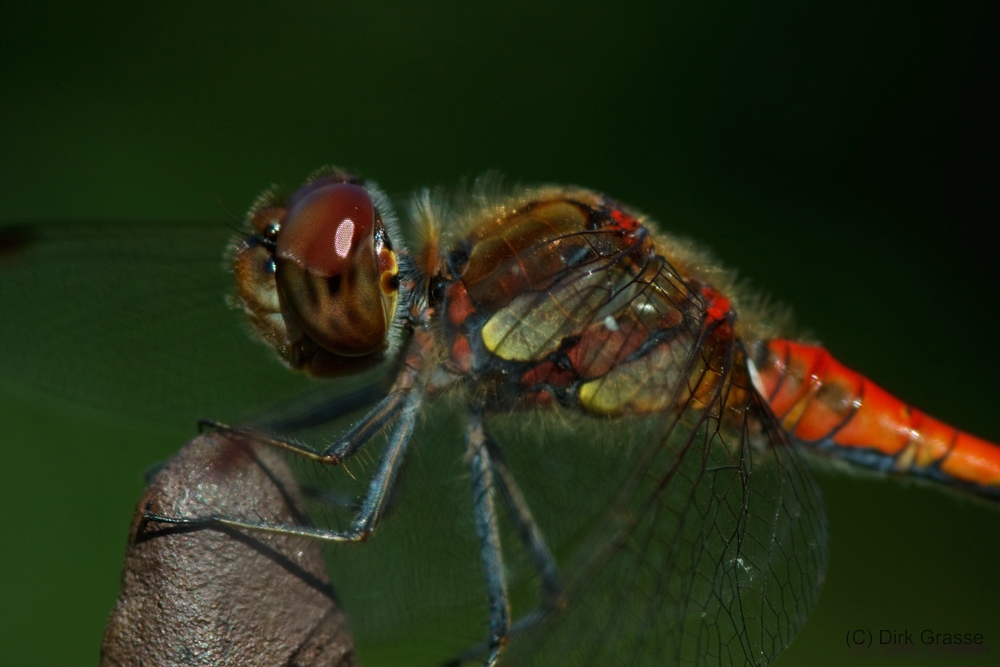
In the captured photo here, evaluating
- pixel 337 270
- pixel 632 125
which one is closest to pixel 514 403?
pixel 337 270

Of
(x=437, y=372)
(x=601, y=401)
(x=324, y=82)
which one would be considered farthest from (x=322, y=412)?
(x=324, y=82)

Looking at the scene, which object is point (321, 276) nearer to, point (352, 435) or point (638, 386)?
point (352, 435)

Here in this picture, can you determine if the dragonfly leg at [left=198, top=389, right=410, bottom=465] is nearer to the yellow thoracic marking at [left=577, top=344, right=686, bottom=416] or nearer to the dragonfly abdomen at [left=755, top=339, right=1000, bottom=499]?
the yellow thoracic marking at [left=577, top=344, right=686, bottom=416]

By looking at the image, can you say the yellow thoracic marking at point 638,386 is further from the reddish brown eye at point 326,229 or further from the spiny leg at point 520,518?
the reddish brown eye at point 326,229

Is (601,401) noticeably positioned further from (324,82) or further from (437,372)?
(324,82)

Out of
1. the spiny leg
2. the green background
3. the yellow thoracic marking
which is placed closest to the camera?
the yellow thoracic marking

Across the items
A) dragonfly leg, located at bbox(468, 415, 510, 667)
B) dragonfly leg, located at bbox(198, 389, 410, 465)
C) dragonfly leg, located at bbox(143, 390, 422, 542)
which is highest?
dragonfly leg, located at bbox(198, 389, 410, 465)

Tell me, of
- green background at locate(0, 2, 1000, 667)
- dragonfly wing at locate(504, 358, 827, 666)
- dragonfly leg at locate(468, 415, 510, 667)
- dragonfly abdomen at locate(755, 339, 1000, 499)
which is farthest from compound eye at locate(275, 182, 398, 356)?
green background at locate(0, 2, 1000, 667)
